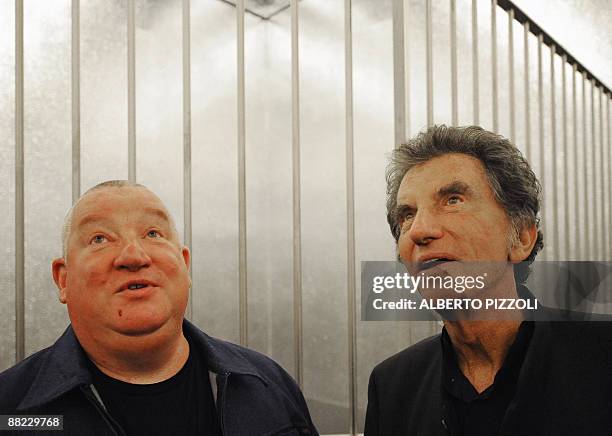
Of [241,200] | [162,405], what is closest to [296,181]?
[241,200]

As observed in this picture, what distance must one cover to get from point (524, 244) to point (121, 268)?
688 millimetres

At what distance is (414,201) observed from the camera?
1015 millimetres

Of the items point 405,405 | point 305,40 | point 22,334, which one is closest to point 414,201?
point 405,405

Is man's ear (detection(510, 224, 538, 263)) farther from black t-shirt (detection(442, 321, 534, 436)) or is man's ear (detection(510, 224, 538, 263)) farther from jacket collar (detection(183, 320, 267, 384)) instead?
jacket collar (detection(183, 320, 267, 384))

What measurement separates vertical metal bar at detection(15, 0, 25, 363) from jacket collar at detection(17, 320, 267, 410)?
0.14 m

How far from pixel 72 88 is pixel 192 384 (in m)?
0.59

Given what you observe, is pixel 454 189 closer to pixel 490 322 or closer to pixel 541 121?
pixel 490 322

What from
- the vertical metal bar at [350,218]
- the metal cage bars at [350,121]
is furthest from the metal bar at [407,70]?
the vertical metal bar at [350,218]

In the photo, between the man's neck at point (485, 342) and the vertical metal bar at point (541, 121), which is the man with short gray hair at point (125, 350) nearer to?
the man's neck at point (485, 342)

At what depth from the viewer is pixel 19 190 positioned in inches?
41.3

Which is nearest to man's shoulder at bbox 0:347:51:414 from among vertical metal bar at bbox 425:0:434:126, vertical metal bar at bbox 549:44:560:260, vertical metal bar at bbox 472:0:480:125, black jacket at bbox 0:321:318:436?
black jacket at bbox 0:321:318:436

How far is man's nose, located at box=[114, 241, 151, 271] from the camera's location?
0.89 meters

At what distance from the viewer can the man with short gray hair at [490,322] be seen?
96cm

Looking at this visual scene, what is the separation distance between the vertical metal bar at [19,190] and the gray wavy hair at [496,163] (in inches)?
26.6
